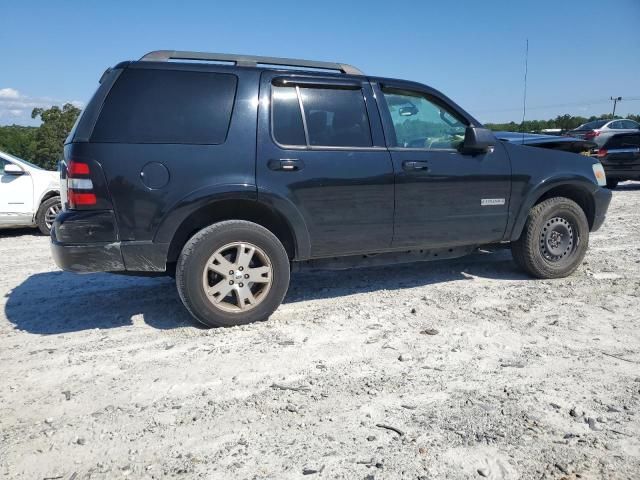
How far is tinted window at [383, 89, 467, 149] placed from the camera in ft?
14.6

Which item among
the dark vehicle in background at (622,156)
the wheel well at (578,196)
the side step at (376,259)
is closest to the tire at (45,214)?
the side step at (376,259)

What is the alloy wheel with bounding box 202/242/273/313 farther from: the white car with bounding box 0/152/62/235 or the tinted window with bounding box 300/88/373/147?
the white car with bounding box 0/152/62/235

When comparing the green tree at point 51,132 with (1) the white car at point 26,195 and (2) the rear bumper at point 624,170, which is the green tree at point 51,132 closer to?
(1) the white car at point 26,195

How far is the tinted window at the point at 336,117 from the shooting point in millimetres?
4094

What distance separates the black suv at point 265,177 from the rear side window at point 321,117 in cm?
1

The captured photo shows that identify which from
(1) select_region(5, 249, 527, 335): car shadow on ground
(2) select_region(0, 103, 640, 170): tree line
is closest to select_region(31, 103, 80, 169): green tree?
(2) select_region(0, 103, 640, 170): tree line

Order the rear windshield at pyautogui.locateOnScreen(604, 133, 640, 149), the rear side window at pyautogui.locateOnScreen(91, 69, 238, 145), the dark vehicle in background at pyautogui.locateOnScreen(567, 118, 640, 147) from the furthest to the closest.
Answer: the dark vehicle in background at pyautogui.locateOnScreen(567, 118, 640, 147)
the rear windshield at pyautogui.locateOnScreen(604, 133, 640, 149)
the rear side window at pyautogui.locateOnScreen(91, 69, 238, 145)

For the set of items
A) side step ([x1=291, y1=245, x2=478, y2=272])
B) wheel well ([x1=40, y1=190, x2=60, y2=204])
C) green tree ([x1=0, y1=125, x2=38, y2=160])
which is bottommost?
side step ([x1=291, y1=245, x2=478, y2=272])

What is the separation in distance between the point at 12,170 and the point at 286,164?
641 centimetres

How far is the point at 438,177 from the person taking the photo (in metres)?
4.47

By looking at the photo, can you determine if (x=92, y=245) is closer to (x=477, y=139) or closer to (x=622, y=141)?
(x=477, y=139)

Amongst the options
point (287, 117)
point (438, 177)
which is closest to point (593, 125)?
point (438, 177)

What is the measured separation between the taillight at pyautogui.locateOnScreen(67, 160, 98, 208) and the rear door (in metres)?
1.20

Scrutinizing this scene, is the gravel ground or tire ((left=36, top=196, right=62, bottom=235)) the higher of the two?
tire ((left=36, top=196, right=62, bottom=235))
